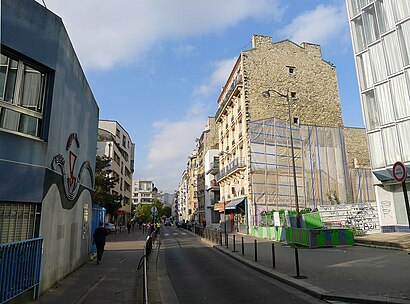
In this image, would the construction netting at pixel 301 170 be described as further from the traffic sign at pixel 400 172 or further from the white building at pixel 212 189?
the traffic sign at pixel 400 172

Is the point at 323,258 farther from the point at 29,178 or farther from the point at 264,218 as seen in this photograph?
the point at 264,218

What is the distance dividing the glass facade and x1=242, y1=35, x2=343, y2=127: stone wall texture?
1191 centimetres

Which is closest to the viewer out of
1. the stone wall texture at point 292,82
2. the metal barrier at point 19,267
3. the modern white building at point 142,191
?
the metal barrier at point 19,267

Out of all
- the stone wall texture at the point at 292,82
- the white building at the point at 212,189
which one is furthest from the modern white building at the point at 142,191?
the stone wall texture at the point at 292,82

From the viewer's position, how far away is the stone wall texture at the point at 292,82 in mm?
33250

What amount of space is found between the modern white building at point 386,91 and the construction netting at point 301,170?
33.0 feet

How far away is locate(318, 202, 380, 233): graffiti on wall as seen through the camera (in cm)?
2138

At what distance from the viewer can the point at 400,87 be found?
62.2ft

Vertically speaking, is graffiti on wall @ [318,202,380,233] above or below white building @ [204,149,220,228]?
below

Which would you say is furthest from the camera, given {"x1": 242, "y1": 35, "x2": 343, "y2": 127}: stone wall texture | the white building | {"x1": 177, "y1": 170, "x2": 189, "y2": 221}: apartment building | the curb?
{"x1": 177, "y1": 170, "x2": 189, "y2": 221}: apartment building

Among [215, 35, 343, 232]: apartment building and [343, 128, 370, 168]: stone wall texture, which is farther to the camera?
[343, 128, 370, 168]: stone wall texture

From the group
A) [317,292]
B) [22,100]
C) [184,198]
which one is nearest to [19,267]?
[22,100]

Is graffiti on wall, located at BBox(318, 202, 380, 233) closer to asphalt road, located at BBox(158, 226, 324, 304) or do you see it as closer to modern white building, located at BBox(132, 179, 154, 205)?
asphalt road, located at BBox(158, 226, 324, 304)

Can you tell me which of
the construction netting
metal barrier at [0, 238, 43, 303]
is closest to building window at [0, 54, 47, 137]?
metal barrier at [0, 238, 43, 303]
